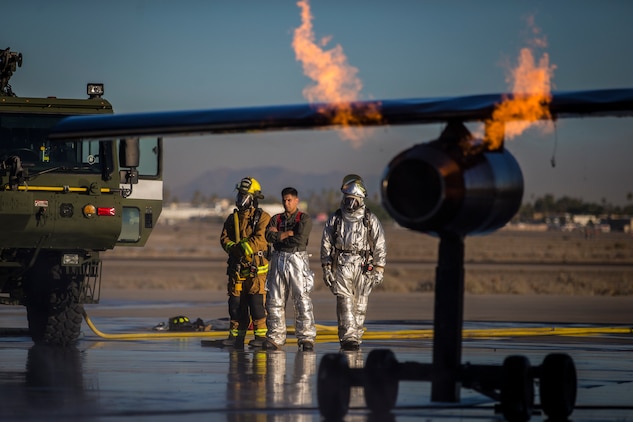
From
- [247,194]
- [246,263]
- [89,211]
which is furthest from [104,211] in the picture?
[246,263]

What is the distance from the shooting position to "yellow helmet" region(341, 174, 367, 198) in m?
16.5

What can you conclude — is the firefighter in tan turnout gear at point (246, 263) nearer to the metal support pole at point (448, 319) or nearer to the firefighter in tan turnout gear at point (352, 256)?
the firefighter in tan turnout gear at point (352, 256)

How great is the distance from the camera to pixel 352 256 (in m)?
16.6

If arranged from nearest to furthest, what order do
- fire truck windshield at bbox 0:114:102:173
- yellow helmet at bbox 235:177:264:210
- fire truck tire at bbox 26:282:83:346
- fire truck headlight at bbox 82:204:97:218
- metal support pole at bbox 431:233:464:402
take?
metal support pole at bbox 431:233:464:402 < fire truck headlight at bbox 82:204:97:218 < yellow helmet at bbox 235:177:264:210 < fire truck windshield at bbox 0:114:102:173 < fire truck tire at bbox 26:282:83:346

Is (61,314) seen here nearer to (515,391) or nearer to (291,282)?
(291,282)

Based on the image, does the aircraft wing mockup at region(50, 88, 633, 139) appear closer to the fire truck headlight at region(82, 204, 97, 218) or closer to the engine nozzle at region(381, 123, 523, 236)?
the engine nozzle at region(381, 123, 523, 236)

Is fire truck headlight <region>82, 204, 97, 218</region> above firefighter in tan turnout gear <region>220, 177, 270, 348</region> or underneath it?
above

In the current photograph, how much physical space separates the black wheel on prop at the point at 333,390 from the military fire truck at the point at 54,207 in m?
6.87

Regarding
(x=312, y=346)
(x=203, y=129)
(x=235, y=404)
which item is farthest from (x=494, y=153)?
(x=312, y=346)

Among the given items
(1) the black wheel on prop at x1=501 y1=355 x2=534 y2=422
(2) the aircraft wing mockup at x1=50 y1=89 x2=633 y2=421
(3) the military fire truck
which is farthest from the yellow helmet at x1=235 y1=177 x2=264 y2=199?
(1) the black wheel on prop at x1=501 y1=355 x2=534 y2=422

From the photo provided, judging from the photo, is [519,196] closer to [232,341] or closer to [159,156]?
[232,341]

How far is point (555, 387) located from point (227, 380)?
12.9 feet

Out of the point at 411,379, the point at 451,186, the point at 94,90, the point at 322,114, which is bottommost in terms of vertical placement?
the point at 411,379

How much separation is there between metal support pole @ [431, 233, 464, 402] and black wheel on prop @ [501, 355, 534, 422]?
0.39m
